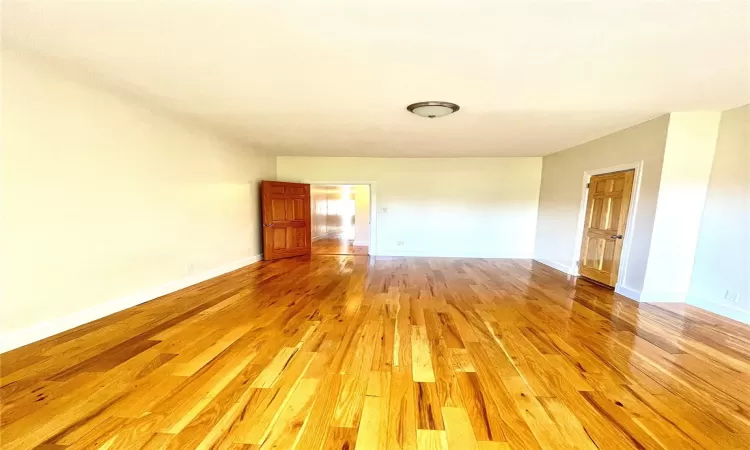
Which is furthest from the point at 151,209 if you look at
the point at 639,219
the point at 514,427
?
the point at 639,219

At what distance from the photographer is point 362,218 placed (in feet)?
27.6

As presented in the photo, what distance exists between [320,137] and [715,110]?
4.87 metres

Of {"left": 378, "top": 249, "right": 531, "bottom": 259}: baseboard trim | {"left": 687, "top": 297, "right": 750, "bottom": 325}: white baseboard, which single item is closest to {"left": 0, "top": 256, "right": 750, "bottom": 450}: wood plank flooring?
{"left": 687, "top": 297, "right": 750, "bottom": 325}: white baseboard

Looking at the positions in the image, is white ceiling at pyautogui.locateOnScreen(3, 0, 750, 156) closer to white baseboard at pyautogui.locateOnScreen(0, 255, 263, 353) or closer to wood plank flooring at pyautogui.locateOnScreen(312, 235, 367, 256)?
white baseboard at pyautogui.locateOnScreen(0, 255, 263, 353)

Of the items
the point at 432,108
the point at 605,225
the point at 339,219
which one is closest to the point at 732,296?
the point at 605,225

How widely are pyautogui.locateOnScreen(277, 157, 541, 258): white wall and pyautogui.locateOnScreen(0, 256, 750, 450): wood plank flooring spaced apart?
9.86ft

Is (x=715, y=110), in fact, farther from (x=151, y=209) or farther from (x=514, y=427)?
(x=151, y=209)

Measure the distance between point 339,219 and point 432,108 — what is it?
8.53 meters

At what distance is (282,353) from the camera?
2.06 m

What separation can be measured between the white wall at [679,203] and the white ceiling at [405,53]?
0.99 ft

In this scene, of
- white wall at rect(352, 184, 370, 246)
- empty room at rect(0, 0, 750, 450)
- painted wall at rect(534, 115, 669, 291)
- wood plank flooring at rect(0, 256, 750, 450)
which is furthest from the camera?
white wall at rect(352, 184, 370, 246)

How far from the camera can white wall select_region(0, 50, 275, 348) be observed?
2.03m

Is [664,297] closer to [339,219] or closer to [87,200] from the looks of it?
[87,200]

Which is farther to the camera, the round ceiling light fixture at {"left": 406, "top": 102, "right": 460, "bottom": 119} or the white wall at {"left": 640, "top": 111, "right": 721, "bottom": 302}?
the white wall at {"left": 640, "top": 111, "right": 721, "bottom": 302}
